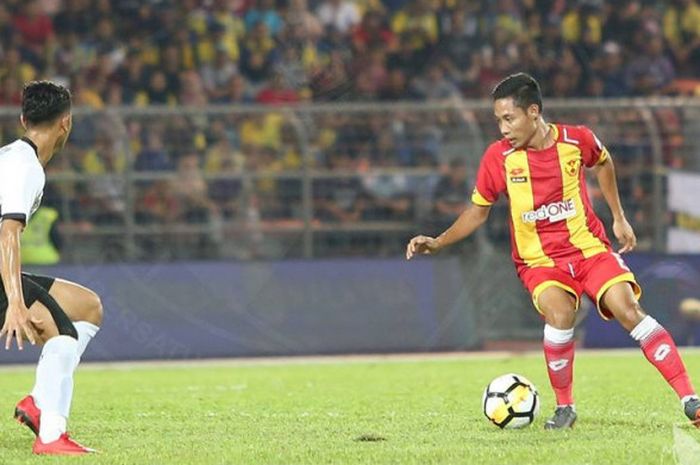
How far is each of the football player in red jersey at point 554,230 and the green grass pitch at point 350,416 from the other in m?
0.54

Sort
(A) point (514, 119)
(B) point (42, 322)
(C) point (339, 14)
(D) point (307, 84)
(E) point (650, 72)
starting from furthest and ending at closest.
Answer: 1. (C) point (339, 14)
2. (E) point (650, 72)
3. (D) point (307, 84)
4. (A) point (514, 119)
5. (B) point (42, 322)

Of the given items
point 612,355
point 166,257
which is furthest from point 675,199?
point 166,257

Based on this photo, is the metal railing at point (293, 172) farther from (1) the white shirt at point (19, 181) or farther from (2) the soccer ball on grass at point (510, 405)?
(1) the white shirt at point (19, 181)

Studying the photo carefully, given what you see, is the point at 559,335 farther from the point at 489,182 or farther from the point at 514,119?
the point at 514,119

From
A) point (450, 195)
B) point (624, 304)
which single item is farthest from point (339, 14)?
point (624, 304)

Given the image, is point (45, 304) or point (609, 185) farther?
point (609, 185)

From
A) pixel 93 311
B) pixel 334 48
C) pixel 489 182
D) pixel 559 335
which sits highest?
pixel 334 48

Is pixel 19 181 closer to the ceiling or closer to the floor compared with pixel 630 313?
closer to the ceiling

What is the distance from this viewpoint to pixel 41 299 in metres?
8.11

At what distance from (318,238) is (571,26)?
23.6 feet

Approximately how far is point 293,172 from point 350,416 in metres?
7.41

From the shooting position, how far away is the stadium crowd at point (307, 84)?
17.0m

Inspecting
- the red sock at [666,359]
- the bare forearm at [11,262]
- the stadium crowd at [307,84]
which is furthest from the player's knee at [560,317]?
the stadium crowd at [307,84]

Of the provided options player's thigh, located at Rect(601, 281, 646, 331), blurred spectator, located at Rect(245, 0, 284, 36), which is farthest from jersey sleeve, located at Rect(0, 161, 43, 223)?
blurred spectator, located at Rect(245, 0, 284, 36)
